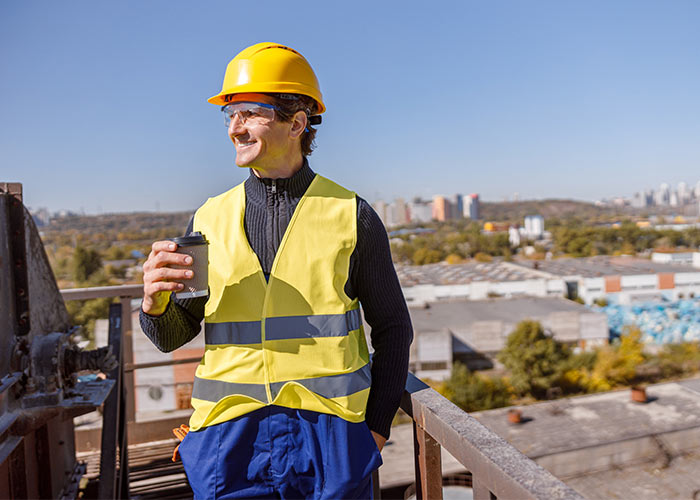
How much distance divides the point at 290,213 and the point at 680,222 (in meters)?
122

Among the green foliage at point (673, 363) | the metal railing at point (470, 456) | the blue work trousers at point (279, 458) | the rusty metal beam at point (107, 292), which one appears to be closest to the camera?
the metal railing at point (470, 456)

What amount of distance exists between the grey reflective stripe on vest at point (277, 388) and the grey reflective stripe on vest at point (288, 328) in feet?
0.34

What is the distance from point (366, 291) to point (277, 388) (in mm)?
329

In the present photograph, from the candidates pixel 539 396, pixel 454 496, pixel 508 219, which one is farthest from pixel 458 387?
pixel 508 219

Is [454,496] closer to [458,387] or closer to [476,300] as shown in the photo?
[458,387]

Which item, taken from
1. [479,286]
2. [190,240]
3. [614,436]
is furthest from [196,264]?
[479,286]

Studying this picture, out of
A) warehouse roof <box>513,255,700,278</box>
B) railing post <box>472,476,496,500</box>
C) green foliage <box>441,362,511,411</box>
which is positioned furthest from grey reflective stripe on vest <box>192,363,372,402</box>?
warehouse roof <box>513,255,700,278</box>

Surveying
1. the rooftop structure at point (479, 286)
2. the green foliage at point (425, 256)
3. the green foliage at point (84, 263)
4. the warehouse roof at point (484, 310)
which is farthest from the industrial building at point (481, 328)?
the green foliage at point (84, 263)

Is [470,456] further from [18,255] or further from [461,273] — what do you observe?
[461,273]

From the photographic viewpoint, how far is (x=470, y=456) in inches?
48.8

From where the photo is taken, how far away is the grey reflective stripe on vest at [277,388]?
4.41 ft

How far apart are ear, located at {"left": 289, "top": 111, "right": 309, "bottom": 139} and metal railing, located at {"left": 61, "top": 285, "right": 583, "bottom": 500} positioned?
811 millimetres

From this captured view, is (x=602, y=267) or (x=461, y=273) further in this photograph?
(x=602, y=267)

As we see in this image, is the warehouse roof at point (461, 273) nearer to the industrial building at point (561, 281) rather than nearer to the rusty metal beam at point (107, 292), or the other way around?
the industrial building at point (561, 281)
